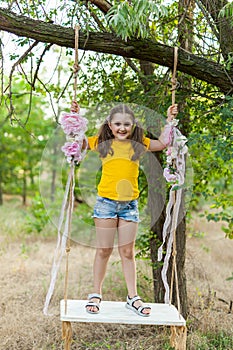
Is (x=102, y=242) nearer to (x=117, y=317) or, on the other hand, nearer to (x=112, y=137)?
(x=117, y=317)

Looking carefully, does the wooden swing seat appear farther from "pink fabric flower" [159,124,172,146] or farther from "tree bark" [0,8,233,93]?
"tree bark" [0,8,233,93]

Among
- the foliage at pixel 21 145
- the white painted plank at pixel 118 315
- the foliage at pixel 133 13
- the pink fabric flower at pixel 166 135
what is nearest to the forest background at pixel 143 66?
the foliage at pixel 133 13

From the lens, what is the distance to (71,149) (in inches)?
107

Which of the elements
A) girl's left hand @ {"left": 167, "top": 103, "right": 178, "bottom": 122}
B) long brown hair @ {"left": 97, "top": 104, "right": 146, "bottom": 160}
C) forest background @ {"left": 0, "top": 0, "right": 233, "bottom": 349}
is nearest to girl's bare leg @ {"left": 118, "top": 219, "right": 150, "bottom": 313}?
forest background @ {"left": 0, "top": 0, "right": 233, "bottom": 349}

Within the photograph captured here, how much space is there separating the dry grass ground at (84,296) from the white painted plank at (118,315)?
0.55m

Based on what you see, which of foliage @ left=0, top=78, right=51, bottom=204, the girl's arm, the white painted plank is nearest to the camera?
the white painted plank

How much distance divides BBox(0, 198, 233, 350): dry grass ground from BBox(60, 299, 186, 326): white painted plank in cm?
55

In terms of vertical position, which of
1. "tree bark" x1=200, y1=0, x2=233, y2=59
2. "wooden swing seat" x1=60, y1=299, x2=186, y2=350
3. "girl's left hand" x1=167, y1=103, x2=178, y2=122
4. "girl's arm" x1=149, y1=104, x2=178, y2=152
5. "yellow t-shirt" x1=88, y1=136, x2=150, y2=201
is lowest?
"wooden swing seat" x1=60, y1=299, x2=186, y2=350

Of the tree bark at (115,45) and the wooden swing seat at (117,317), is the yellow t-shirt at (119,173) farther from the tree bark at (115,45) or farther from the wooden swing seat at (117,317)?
the wooden swing seat at (117,317)

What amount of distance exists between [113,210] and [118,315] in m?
0.56

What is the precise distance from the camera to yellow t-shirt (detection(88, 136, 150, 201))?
2873 millimetres

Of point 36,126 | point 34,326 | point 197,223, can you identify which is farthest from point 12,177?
point 34,326

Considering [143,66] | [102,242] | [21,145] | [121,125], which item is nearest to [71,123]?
[121,125]

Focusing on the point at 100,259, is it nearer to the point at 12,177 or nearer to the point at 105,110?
the point at 105,110
